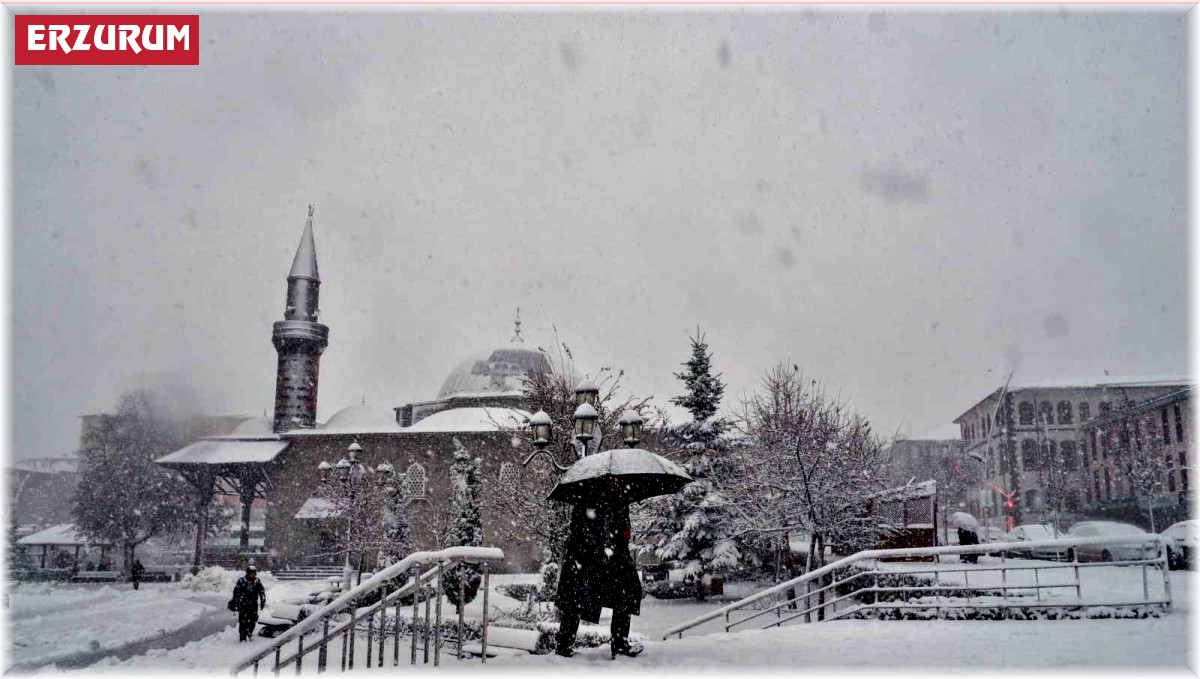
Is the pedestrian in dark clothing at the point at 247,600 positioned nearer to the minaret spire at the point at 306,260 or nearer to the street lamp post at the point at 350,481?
the street lamp post at the point at 350,481

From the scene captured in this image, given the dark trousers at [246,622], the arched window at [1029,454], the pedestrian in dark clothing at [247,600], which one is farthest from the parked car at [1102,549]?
the arched window at [1029,454]

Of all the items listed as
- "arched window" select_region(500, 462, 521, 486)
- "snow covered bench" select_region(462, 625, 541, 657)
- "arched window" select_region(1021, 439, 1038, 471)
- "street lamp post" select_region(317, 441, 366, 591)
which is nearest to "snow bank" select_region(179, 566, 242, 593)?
"street lamp post" select_region(317, 441, 366, 591)

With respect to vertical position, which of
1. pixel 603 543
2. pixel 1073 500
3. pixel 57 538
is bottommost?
pixel 57 538

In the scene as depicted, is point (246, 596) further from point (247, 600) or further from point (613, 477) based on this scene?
point (613, 477)

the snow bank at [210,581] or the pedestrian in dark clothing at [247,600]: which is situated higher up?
the pedestrian in dark clothing at [247,600]

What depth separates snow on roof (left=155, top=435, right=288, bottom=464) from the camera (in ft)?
130

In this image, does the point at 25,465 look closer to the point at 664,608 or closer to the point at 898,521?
the point at 664,608

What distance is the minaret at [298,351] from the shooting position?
1706 inches

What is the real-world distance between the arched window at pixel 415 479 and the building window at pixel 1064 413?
4297 cm

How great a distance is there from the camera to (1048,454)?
56344mm

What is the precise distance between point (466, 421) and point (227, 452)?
11464 mm

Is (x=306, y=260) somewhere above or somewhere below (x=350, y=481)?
above

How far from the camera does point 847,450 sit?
68.2 ft

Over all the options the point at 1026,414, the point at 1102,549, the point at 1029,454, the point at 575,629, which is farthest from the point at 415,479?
the point at 1026,414
